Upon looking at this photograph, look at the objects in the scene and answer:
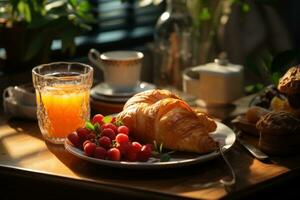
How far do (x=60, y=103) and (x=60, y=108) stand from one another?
1cm

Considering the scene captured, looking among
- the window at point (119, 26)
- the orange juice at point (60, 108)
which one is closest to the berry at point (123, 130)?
the orange juice at point (60, 108)

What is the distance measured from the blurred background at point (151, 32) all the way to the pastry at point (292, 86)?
17 centimetres

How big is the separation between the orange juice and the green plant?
14.0 inches

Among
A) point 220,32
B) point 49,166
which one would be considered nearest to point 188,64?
point 220,32

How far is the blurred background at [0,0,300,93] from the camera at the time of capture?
6.84 ft

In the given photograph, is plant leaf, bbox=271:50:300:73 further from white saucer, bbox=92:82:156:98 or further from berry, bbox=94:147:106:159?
berry, bbox=94:147:106:159

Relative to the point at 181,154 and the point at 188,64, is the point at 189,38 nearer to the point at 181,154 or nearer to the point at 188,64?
the point at 188,64

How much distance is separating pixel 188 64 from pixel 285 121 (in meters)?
0.76

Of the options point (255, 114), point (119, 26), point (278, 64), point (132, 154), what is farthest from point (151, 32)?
point (132, 154)

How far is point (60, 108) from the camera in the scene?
171cm

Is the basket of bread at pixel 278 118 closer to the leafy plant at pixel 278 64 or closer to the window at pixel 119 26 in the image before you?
the leafy plant at pixel 278 64

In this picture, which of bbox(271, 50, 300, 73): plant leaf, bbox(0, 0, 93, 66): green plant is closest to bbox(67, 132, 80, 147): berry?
bbox(0, 0, 93, 66): green plant

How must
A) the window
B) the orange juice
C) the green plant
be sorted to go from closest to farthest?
1. the orange juice
2. the green plant
3. the window

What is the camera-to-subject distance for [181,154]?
5.15ft
